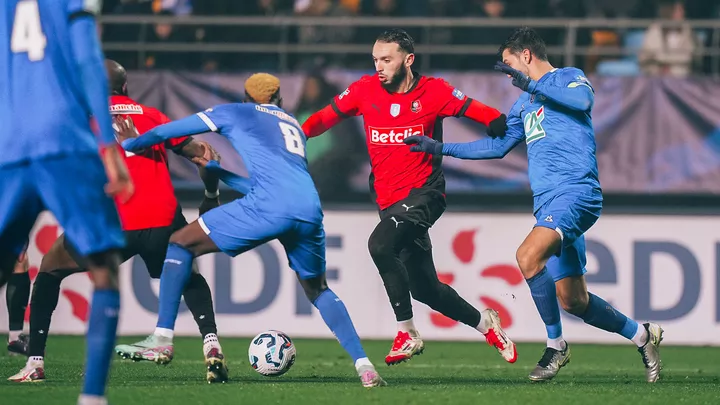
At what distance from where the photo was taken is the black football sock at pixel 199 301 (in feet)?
26.5

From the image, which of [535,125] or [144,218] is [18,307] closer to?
[144,218]

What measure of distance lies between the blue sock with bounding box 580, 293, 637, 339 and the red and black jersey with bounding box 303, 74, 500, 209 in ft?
4.75

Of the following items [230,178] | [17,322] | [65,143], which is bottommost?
[17,322]

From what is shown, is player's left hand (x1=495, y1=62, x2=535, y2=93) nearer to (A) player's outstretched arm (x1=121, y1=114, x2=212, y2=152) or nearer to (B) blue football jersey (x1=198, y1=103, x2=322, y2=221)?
(B) blue football jersey (x1=198, y1=103, x2=322, y2=221)

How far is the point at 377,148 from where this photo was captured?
29.6 ft

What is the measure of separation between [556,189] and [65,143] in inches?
147

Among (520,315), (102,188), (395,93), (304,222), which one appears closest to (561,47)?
(520,315)

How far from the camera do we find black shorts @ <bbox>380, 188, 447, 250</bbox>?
874 centimetres

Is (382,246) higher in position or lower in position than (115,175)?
lower

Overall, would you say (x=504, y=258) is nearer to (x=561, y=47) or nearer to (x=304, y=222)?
(x=561, y=47)

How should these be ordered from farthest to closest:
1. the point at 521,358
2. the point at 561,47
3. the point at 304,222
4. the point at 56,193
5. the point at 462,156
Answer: the point at 561,47 < the point at 521,358 < the point at 462,156 < the point at 304,222 < the point at 56,193

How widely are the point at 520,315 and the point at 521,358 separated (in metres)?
1.99

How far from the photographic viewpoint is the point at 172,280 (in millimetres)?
7629

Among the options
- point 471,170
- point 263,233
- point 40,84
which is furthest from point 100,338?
point 471,170
